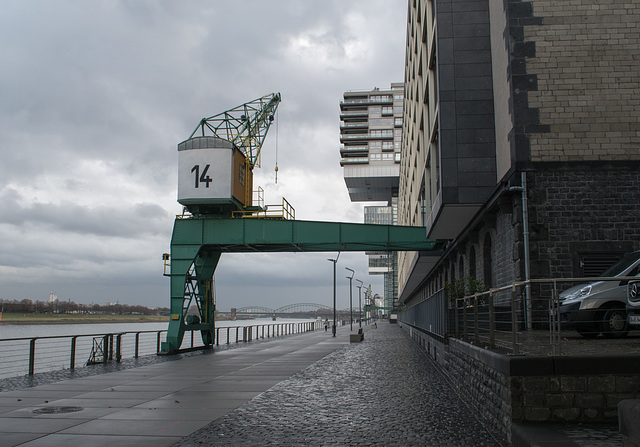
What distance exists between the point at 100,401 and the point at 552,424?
26.2 ft

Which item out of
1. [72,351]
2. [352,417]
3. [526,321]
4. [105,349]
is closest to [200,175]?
[105,349]

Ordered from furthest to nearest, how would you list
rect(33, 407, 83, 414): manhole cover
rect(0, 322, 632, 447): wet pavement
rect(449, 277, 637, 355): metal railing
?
rect(33, 407, 83, 414): manhole cover < rect(0, 322, 632, 447): wet pavement < rect(449, 277, 637, 355): metal railing

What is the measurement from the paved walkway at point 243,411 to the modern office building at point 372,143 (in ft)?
325

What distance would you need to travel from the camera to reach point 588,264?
14242mm

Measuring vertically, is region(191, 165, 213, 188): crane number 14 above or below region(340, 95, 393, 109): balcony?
below

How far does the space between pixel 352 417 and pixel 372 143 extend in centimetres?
11553

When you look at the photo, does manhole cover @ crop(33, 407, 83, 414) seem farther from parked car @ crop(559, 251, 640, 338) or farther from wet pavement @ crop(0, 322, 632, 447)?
parked car @ crop(559, 251, 640, 338)

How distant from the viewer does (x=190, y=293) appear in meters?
28.1

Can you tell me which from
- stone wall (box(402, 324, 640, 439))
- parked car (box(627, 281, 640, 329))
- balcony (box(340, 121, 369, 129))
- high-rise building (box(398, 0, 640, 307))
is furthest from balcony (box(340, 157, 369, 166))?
stone wall (box(402, 324, 640, 439))

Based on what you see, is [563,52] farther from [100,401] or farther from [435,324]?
[100,401]

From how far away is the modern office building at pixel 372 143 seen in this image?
115438mm

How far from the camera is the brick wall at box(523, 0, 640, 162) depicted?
47.6 feet

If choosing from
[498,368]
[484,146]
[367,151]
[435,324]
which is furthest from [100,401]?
[367,151]

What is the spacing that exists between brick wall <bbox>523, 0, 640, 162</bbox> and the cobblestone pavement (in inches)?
285
